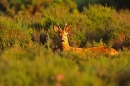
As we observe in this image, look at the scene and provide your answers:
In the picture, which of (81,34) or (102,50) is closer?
(102,50)

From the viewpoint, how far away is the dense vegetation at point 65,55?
25.6ft

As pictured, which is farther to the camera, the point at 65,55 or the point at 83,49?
the point at 83,49

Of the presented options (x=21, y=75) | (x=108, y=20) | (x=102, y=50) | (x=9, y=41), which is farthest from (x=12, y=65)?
(x=108, y=20)

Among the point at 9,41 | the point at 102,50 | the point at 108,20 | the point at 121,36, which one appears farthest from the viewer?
the point at 108,20

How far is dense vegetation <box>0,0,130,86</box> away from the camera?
780 centimetres

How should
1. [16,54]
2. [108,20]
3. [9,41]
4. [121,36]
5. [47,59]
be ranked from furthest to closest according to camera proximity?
[108,20] < [121,36] < [9,41] < [16,54] < [47,59]

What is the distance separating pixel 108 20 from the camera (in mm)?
18016

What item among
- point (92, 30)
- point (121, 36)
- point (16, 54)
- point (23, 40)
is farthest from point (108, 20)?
point (16, 54)

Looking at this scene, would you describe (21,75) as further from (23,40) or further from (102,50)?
(23,40)

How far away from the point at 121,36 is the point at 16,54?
5.62 m

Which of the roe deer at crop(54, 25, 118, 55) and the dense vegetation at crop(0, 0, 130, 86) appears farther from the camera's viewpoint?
the roe deer at crop(54, 25, 118, 55)

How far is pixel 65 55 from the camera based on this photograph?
10328 millimetres

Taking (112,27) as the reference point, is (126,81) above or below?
below

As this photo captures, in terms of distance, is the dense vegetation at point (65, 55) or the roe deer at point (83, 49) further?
the roe deer at point (83, 49)
